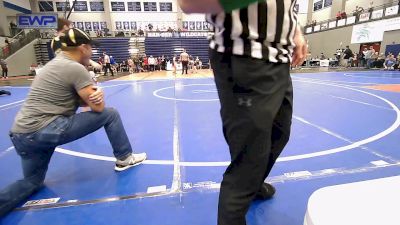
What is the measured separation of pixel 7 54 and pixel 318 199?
25932mm

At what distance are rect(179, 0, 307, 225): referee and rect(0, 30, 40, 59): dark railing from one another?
24.6 meters

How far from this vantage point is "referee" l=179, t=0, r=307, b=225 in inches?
37.5

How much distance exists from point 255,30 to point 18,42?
27410mm

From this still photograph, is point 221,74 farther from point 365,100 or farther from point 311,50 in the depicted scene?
point 311,50

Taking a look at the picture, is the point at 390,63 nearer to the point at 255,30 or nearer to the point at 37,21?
the point at 255,30

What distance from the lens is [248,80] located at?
96 cm

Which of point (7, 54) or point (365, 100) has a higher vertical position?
point (7, 54)

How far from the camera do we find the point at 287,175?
214 cm

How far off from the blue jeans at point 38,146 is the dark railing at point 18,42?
23082 millimetres

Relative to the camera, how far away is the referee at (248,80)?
0.95 metres

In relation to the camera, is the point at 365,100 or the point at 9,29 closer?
the point at 365,100

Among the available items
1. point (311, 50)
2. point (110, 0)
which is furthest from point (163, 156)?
point (110, 0)

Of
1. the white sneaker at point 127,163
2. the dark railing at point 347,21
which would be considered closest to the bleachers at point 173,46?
the dark railing at point 347,21

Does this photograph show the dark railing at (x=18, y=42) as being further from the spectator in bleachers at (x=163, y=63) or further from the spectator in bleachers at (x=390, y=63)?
the spectator in bleachers at (x=390, y=63)
